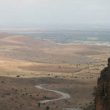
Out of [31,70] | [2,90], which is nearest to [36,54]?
[31,70]

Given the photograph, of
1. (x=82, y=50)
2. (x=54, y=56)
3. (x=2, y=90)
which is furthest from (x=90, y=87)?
(x=82, y=50)

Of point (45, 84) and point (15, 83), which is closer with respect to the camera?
point (15, 83)

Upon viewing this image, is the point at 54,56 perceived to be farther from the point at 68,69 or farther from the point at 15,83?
the point at 15,83

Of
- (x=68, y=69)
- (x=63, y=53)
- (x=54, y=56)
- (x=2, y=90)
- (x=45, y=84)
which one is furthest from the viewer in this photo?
(x=63, y=53)

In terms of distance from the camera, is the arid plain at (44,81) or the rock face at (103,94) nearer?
the rock face at (103,94)

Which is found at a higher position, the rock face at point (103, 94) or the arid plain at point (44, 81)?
the rock face at point (103, 94)

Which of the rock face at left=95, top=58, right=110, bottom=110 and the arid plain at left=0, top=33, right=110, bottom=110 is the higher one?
the rock face at left=95, top=58, right=110, bottom=110

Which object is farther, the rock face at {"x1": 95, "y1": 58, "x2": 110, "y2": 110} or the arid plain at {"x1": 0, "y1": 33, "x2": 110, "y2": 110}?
the arid plain at {"x1": 0, "y1": 33, "x2": 110, "y2": 110}

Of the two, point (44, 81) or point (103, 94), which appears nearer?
point (103, 94)

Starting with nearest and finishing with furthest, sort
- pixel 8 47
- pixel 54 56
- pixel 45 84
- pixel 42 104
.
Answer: pixel 42 104
pixel 45 84
pixel 54 56
pixel 8 47

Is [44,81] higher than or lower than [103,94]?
lower
